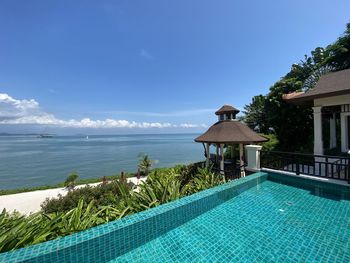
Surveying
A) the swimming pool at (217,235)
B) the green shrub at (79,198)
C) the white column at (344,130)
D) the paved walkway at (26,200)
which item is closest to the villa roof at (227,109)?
the white column at (344,130)

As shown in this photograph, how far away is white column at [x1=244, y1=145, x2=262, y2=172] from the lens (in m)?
8.45

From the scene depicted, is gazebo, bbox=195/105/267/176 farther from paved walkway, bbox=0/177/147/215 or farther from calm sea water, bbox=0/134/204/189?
calm sea water, bbox=0/134/204/189

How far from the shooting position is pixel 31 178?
75.0 ft

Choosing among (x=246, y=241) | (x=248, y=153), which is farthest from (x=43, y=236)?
(x=248, y=153)

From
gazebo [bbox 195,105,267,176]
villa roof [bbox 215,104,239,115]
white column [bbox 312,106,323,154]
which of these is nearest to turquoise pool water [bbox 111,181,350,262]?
gazebo [bbox 195,105,267,176]

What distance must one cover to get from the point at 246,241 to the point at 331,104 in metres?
8.36

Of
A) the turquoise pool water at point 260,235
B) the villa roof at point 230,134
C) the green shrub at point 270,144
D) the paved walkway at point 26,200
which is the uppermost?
the villa roof at point 230,134

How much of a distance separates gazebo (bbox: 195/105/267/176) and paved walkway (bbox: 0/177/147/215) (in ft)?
33.4

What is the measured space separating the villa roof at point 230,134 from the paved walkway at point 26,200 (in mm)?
10215

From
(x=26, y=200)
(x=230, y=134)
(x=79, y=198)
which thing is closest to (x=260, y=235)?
(x=230, y=134)

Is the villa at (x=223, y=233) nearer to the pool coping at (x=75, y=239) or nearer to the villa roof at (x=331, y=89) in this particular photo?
the pool coping at (x=75, y=239)

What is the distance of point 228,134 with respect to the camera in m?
9.43

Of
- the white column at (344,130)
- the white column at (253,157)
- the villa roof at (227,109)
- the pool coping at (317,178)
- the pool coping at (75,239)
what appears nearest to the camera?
the pool coping at (75,239)

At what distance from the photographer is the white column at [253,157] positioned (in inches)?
332
